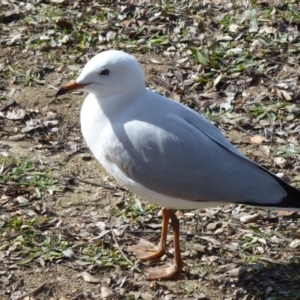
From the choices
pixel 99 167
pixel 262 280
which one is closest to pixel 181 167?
pixel 262 280

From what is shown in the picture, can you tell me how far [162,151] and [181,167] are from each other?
0.52 feet

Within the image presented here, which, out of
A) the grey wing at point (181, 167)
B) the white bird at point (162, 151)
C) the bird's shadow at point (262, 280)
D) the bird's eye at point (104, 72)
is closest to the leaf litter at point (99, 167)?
the bird's shadow at point (262, 280)

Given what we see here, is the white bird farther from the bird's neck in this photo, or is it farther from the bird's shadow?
the bird's shadow

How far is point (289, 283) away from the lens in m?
5.01

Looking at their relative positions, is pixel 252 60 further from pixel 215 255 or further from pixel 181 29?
pixel 215 255

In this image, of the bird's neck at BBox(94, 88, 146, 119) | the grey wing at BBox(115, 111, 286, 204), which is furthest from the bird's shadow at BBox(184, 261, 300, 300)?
the bird's neck at BBox(94, 88, 146, 119)

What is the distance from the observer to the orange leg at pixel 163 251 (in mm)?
5109

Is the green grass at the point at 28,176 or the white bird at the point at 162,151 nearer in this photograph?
the white bird at the point at 162,151

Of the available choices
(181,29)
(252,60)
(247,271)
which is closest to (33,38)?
(181,29)

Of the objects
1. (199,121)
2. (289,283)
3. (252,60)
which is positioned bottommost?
(289,283)

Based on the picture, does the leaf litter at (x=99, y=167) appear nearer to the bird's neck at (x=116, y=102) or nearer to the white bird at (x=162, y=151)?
the white bird at (x=162, y=151)

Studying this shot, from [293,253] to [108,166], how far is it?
4.60ft

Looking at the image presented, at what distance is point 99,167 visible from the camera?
6.22 meters

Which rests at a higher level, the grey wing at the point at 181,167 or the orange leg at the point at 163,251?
the grey wing at the point at 181,167
